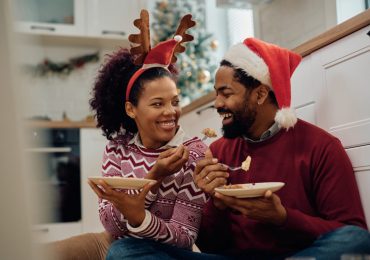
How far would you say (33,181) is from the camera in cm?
29

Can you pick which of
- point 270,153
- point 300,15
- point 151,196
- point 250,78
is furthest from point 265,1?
point 151,196

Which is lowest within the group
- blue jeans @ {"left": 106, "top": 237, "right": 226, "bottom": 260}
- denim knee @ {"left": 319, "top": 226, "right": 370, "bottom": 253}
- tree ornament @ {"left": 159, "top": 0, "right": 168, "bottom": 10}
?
blue jeans @ {"left": 106, "top": 237, "right": 226, "bottom": 260}

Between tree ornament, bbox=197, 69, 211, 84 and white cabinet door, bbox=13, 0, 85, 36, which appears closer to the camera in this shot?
white cabinet door, bbox=13, 0, 85, 36

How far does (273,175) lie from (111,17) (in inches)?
113

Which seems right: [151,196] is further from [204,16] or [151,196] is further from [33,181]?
[204,16]

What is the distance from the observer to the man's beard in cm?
154

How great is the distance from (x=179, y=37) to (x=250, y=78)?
10.8 inches

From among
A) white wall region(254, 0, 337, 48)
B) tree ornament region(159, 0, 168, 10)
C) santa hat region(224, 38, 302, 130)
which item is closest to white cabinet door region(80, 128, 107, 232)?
tree ornament region(159, 0, 168, 10)

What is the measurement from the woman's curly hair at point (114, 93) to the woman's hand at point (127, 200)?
424mm

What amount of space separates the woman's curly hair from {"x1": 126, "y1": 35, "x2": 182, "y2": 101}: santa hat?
87mm

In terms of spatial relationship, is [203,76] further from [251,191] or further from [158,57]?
[251,191]

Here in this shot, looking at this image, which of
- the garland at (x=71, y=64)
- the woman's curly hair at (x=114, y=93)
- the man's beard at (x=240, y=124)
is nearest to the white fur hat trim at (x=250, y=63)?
the man's beard at (x=240, y=124)

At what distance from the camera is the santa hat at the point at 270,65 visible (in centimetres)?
153

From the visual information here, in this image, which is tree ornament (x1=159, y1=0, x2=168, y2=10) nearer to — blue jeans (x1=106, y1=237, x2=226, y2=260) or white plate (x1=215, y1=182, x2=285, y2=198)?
blue jeans (x1=106, y1=237, x2=226, y2=260)
